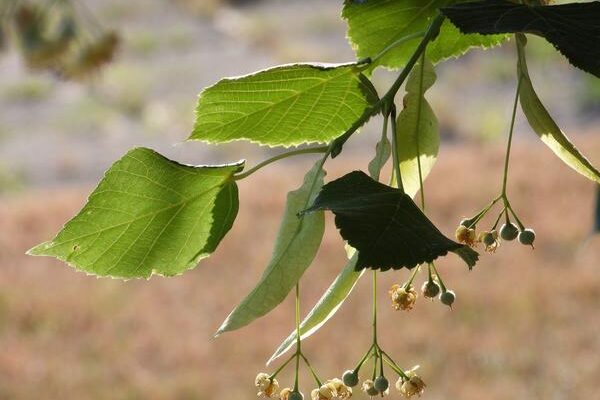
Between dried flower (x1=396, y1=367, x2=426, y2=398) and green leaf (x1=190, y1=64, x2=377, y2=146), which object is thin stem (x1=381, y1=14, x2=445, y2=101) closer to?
green leaf (x1=190, y1=64, x2=377, y2=146)

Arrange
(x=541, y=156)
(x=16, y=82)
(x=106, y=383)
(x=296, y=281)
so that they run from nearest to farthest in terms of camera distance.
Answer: (x=296, y=281), (x=106, y=383), (x=541, y=156), (x=16, y=82)

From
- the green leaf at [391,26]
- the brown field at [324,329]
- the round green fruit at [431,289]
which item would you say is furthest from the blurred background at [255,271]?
the round green fruit at [431,289]

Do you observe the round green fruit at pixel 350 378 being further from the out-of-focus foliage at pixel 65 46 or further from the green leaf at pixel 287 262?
the out-of-focus foliage at pixel 65 46

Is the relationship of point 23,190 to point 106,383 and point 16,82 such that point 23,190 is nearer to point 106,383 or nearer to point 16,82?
point 16,82

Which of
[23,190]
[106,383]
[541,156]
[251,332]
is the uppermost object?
[541,156]

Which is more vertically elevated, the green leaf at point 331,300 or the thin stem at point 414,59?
the thin stem at point 414,59

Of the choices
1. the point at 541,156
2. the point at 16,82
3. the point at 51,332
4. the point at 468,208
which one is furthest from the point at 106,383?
the point at 16,82

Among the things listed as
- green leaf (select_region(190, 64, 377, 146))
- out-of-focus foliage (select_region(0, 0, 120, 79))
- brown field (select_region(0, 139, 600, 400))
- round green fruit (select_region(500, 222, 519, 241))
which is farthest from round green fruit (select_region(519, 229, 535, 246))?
brown field (select_region(0, 139, 600, 400))

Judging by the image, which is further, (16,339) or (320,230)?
(16,339)
